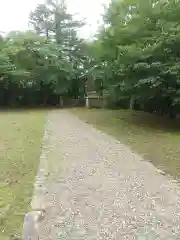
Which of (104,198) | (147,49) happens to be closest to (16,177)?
(104,198)

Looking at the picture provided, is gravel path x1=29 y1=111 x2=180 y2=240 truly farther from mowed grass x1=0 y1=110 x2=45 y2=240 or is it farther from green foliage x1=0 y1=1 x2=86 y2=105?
green foliage x1=0 y1=1 x2=86 y2=105

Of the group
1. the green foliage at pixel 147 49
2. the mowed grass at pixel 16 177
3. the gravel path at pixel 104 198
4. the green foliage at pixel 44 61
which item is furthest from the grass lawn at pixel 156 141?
the green foliage at pixel 44 61

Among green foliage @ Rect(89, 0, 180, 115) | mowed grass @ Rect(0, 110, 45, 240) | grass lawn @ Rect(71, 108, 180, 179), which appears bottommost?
grass lawn @ Rect(71, 108, 180, 179)

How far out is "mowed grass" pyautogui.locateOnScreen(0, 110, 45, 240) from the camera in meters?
3.54

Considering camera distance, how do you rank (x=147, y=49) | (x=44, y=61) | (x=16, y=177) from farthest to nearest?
(x=44, y=61) < (x=147, y=49) < (x=16, y=177)

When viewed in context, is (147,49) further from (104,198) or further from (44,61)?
(44,61)

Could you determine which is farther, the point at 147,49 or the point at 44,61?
the point at 44,61

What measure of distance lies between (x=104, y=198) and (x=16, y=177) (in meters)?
1.66

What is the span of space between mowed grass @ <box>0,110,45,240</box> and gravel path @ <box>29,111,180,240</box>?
173mm

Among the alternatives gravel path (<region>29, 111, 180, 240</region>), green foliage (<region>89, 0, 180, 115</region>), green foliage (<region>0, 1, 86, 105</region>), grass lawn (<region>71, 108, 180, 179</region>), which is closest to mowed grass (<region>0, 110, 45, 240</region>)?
Result: gravel path (<region>29, 111, 180, 240</region>)

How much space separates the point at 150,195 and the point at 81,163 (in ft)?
7.16

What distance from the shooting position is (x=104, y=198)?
4.36 meters

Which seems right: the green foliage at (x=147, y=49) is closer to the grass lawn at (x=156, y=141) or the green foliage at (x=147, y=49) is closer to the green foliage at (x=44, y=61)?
the grass lawn at (x=156, y=141)

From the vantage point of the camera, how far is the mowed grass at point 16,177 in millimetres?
3543
